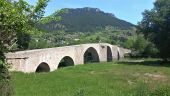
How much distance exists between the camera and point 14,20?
7.07 m

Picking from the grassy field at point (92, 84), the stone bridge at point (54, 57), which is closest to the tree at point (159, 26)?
the grassy field at point (92, 84)

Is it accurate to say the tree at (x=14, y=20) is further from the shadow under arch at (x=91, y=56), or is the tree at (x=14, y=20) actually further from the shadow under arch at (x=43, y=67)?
the shadow under arch at (x=91, y=56)

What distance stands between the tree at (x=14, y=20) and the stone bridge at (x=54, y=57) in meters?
10.8

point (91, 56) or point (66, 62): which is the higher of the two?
point (91, 56)

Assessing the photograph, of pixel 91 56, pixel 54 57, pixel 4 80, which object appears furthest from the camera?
pixel 91 56

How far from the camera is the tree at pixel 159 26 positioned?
5034 centimetres

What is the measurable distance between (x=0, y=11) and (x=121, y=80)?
25.9 m

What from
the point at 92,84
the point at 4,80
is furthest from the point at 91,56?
the point at 4,80

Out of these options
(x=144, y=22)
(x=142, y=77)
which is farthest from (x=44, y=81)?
(x=144, y=22)

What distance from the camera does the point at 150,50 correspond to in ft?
253

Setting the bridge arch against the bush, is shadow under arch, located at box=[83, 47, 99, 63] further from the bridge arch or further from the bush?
the bush

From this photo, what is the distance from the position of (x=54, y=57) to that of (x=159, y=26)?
1313 cm

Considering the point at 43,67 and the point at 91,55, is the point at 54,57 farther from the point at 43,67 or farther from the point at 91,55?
the point at 91,55

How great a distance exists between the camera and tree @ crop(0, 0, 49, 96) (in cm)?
703
